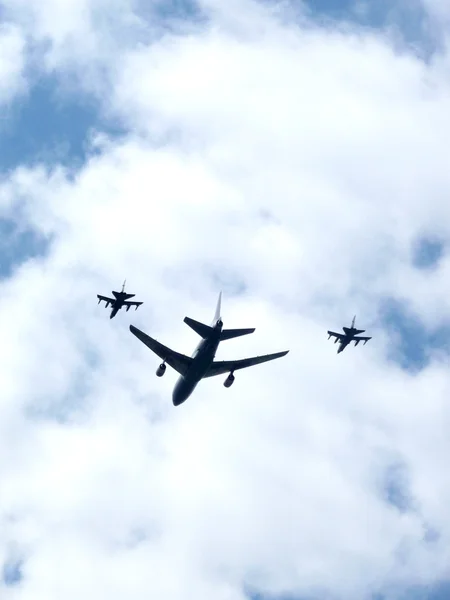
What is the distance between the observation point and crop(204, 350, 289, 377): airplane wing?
269ft

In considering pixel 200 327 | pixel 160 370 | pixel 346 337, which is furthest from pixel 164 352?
pixel 346 337

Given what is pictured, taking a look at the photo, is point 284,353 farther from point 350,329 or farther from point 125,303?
point 350,329

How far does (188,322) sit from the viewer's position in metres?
73.3

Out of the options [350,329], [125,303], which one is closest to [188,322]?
[125,303]

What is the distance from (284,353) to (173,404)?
1198cm

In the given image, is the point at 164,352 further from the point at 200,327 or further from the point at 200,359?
the point at 200,327

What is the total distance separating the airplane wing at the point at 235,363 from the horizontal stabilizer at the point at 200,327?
7.92 meters

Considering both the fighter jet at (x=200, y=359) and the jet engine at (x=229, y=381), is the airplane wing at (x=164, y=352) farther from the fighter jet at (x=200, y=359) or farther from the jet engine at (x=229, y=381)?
the jet engine at (x=229, y=381)

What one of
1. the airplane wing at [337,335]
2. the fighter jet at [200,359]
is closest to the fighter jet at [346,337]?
the airplane wing at [337,335]

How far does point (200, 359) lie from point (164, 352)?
6.69m

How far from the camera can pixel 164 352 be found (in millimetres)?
82062

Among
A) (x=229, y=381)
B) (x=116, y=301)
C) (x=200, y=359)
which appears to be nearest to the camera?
(x=200, y=359)

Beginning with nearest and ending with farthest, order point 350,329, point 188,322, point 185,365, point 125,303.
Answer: point 188,322 → point 185,365 → point 125,303 → point 350,329

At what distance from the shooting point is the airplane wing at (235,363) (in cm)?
8206
